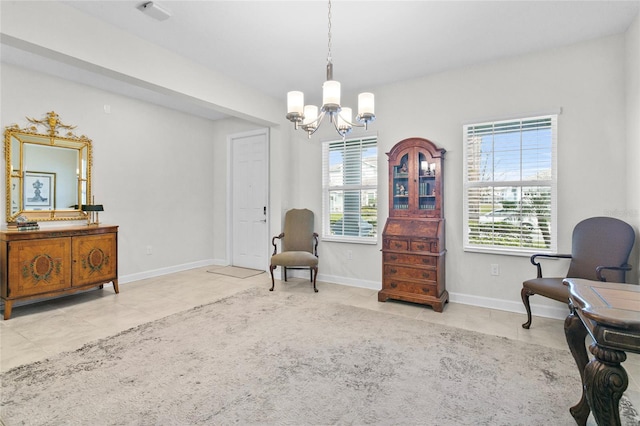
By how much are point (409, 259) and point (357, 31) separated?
2445mm

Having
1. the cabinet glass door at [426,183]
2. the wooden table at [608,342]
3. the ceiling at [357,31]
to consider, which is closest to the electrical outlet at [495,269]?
the cabinet glass door at [426,183]

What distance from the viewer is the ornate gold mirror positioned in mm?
3600

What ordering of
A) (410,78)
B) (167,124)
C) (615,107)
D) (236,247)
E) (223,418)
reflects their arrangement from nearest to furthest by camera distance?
(223,418), (615,107), (410,78), (167,124), (236,247)

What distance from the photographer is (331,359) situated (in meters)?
2.41

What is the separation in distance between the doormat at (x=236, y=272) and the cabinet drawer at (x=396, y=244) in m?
2.44

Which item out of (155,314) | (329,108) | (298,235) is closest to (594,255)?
(329,108)

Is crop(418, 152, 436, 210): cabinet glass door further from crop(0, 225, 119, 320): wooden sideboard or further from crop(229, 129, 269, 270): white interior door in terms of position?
crop(0, 225, 119, 320): wooden sideboard

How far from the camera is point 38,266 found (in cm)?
337

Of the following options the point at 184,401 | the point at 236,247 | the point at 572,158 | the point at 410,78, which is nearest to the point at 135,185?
the point at 236,247

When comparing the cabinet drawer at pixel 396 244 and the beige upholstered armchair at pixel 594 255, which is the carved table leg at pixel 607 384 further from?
the cabinet drawer at pixel 396 244

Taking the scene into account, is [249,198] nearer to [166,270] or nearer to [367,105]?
[166,270]

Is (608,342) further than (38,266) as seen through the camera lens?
No

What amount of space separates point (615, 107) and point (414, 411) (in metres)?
3.34

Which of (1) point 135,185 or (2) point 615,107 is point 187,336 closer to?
(1) point 135,185
